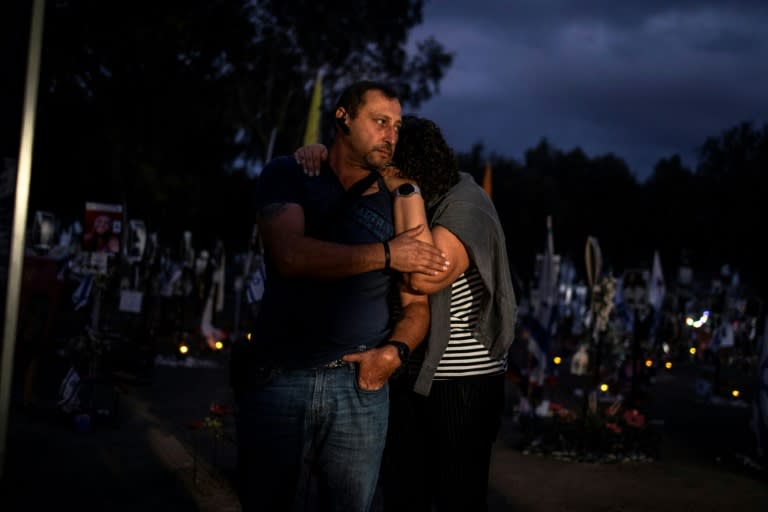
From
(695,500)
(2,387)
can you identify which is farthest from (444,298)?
(695,500)

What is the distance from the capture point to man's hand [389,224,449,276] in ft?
9.45

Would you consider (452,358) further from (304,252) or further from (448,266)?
(304,252)

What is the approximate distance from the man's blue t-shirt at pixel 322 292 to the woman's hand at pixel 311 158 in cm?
2

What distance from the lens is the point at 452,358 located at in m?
3.47

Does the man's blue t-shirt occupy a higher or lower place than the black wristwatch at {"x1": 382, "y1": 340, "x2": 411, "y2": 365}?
higher

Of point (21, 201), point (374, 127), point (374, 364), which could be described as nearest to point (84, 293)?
point (374, 127)

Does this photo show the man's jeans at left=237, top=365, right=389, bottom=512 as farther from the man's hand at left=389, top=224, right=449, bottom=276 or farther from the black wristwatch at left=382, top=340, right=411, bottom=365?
the man's hand at left=389, top=224, right=449, bottom=276

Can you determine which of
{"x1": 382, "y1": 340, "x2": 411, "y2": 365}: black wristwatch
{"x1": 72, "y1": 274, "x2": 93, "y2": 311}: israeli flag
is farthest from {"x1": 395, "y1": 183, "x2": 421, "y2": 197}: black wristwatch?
{"x1": 72, "y1": 274, "x2": 93, "y2": 311}: israeli flag

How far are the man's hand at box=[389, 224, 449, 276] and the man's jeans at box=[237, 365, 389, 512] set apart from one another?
33cm

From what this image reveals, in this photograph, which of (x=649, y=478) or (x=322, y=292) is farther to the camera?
(x=649, y=478)

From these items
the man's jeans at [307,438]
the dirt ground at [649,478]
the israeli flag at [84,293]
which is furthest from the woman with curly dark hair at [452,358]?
the israeli flag at [84,293]

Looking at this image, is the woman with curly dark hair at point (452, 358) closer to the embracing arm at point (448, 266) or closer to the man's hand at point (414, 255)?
the embracing arm at point (448, 266)

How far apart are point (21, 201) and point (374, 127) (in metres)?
1.22

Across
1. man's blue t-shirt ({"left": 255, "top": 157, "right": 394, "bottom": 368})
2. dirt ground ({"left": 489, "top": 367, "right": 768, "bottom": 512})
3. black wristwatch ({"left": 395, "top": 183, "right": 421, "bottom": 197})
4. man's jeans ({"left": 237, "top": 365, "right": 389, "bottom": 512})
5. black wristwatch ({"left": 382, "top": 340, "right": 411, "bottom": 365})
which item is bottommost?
dirt ground ({"left": 489, "top": 367, "right": 768, "bottom": 512})
